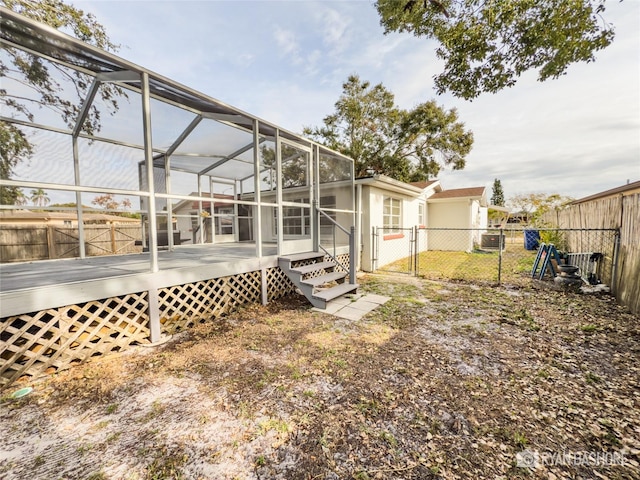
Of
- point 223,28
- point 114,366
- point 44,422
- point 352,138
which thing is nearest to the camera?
point 44,422

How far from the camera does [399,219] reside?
10.5 m

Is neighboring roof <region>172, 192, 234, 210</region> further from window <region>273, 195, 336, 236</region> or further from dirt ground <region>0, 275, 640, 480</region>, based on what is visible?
dirt ground <region>0, 275, 640, 480</region>

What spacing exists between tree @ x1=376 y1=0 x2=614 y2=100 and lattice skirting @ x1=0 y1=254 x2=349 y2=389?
673 cm

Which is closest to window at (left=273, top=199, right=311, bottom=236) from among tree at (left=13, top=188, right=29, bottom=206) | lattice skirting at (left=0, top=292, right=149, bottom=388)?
lattice skirting at (left=0, top=292, right=149, bottom=388)

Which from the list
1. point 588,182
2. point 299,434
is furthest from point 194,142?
point 588,182

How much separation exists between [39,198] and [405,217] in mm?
11028

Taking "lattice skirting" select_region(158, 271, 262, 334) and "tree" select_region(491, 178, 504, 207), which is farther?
"tree" select_region(491, 178, 504, 207)

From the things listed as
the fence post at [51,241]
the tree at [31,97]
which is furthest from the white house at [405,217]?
the fence post at [51,241]

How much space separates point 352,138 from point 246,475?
17871 mm

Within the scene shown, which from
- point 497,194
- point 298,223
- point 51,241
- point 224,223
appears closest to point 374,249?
point 298,223

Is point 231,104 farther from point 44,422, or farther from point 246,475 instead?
point 246,475

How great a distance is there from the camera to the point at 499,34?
5.15 meters

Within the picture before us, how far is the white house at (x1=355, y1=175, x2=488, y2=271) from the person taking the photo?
8258 mm

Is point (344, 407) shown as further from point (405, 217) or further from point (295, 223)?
point (405, 217)
